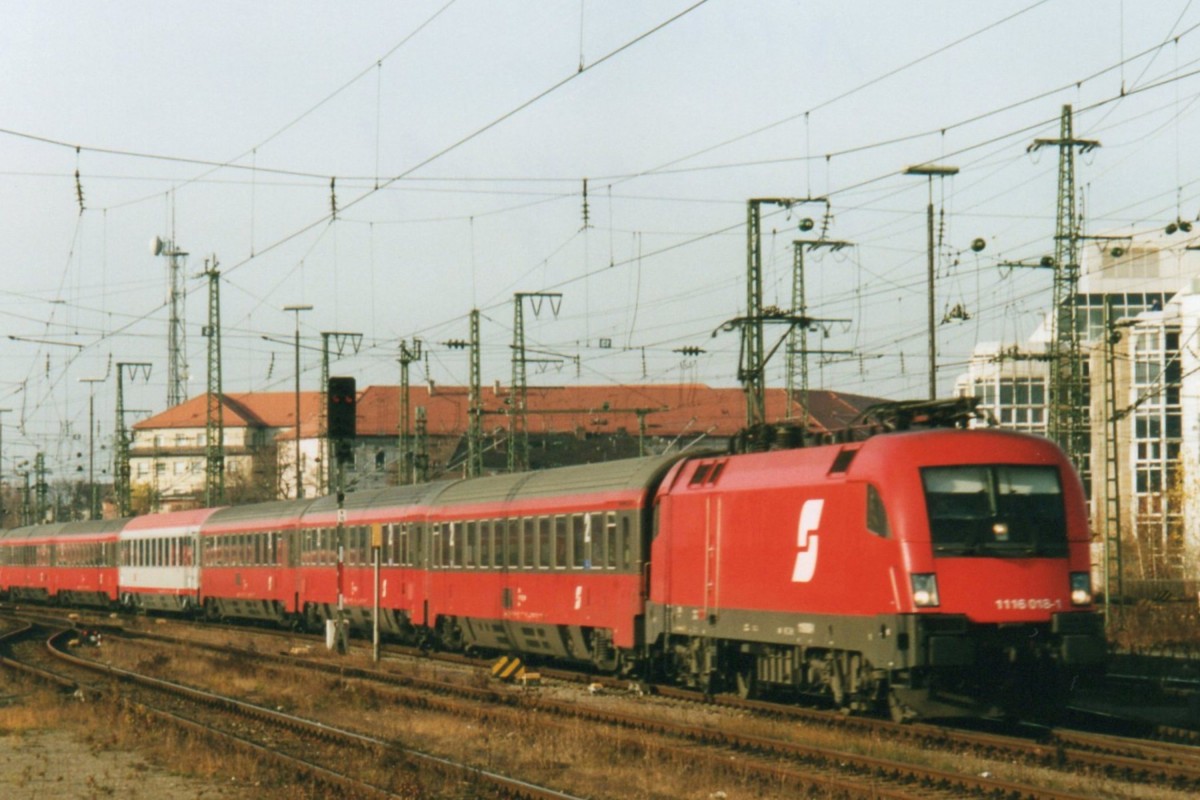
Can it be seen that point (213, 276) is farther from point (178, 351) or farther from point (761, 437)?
point (178, 351)

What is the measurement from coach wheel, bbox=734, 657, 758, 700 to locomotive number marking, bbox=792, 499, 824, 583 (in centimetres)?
293

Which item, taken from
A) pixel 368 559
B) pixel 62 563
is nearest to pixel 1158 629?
pixel 368 559

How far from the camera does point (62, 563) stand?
2886 inches

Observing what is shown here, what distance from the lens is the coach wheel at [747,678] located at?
75.2 feet

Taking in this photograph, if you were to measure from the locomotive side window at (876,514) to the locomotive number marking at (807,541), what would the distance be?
112cm

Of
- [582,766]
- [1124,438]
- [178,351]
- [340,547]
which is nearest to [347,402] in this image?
[340,547]

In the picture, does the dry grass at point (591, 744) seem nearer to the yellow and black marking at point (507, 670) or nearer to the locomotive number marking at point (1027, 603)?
the locomotive number marking at point (1027, 603)

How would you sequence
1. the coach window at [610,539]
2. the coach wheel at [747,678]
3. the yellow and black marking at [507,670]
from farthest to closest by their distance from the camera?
the yellow and black marking at [507,670]
the coach window at [610,539]
the coach wheel at [747,678]

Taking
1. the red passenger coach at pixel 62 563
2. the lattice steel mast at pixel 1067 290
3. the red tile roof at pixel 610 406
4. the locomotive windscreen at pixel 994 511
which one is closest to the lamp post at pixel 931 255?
the lattice steel mast at pixel 1067 290

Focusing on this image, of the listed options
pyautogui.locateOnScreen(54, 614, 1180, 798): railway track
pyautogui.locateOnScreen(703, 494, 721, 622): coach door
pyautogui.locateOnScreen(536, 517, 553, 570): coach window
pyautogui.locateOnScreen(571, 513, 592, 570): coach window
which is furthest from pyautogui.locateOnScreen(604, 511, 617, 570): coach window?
pyautogui.locateOnScreen(703, 494, 721, 622): coach door

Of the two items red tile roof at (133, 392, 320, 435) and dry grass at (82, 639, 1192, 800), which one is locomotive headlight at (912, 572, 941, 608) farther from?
red tile roof at (133, 392, 320, 435)

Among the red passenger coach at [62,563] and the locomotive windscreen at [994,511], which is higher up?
the locomotive windscreen at [994,511]

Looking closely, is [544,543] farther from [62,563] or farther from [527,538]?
[62,563]

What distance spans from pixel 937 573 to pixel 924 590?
0.24 meters
